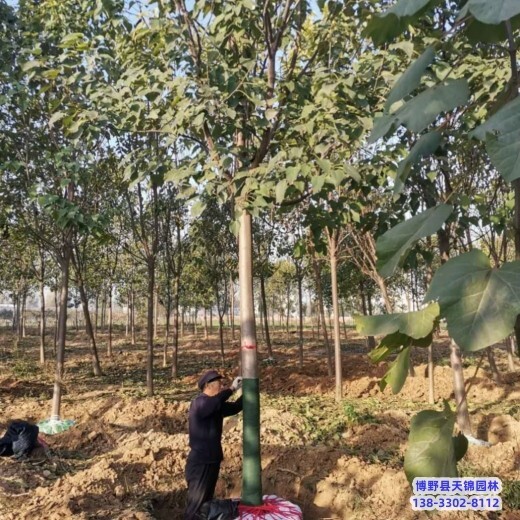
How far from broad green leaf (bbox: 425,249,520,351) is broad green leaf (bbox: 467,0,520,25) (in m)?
0.26

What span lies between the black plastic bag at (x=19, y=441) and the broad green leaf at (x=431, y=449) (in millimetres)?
6025

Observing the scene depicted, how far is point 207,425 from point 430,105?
3987 millimetres

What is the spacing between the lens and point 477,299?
21.1 inches

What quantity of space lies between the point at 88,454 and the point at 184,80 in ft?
17.7

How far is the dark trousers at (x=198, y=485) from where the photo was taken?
162 inches

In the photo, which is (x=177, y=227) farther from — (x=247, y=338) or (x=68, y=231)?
(x=247, y=338)

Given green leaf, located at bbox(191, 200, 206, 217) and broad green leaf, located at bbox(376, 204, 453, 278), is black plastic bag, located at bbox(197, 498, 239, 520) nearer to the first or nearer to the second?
green leaf, located at bbox(191, 200, 206, 217)

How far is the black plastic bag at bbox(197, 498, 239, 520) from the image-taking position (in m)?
3.78

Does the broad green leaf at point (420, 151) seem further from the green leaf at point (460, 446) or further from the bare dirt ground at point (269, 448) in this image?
the bare dirt ground at point (269, 448)

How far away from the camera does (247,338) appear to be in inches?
144

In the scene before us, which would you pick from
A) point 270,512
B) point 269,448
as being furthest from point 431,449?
point 269,448

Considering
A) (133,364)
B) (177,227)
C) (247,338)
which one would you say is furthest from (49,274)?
(247,338)

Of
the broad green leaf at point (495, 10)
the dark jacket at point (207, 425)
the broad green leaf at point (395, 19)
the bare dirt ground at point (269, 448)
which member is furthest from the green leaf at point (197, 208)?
the broad green leaf at point (495, 10)

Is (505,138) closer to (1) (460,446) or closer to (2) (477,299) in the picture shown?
(2) (477,299)
